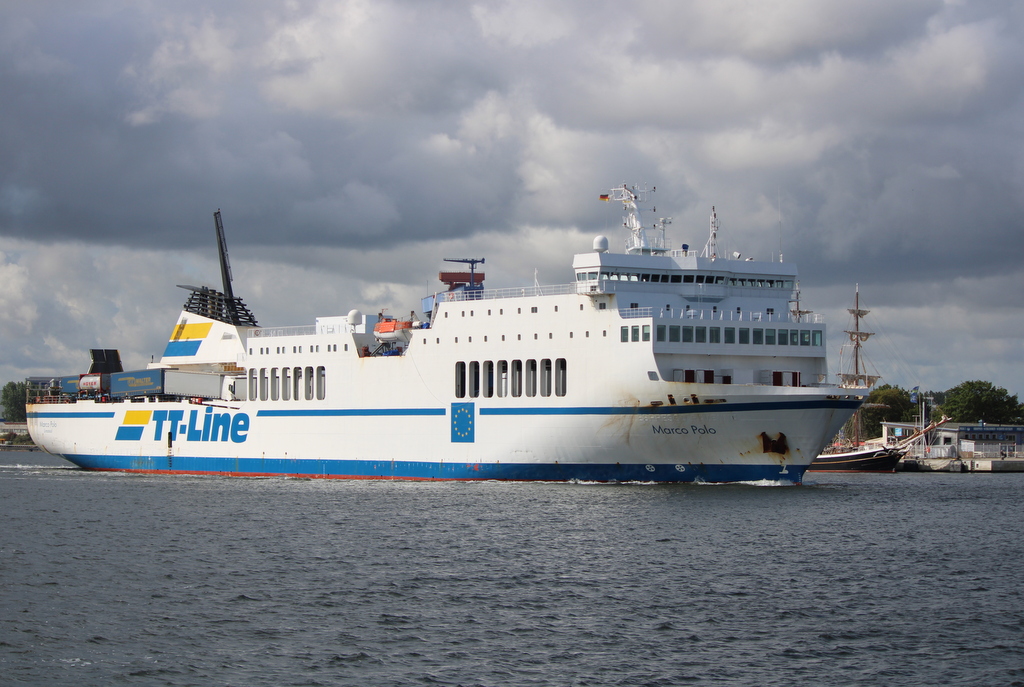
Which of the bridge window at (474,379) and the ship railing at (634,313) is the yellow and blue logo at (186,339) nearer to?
the bridge window at (474,379)

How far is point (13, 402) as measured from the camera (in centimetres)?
17412

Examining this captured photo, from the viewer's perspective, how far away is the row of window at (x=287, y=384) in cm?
5359

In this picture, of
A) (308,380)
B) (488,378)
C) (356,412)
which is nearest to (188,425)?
(308,380)

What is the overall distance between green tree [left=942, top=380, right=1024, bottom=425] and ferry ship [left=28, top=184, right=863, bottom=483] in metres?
76.2

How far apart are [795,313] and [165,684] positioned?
34769mm

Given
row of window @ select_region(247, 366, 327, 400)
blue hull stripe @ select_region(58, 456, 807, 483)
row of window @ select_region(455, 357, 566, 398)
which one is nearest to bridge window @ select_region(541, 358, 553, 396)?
row of window @ select_region(455, 357, 566, 398)

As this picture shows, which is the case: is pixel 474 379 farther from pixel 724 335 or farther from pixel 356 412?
pixel 724 335

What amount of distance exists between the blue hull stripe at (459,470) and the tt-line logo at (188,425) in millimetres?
1230

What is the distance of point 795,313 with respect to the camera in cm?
4609

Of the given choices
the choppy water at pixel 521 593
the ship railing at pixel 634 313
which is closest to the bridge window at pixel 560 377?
the ship railing at pixel 634 313

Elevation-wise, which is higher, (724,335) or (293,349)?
(293,349)

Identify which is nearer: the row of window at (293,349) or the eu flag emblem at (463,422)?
the eu flag emblem at (463,422)

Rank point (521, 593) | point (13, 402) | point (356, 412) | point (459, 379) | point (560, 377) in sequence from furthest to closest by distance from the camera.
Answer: point (13, 402), point (356, 412), point (459, 379), point (560, 377), point (521, 593)

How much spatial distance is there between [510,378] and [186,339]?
26.6 metres
